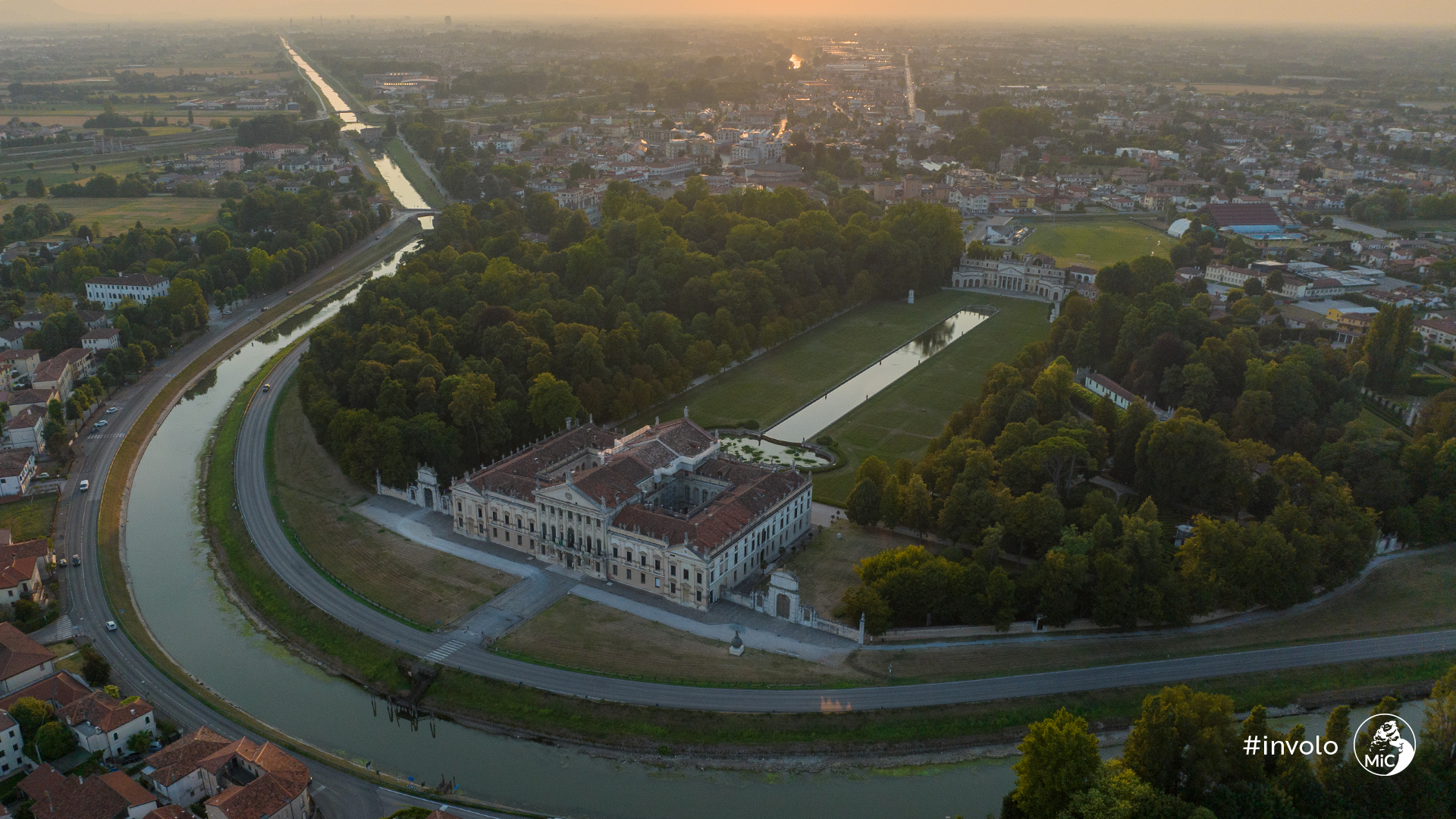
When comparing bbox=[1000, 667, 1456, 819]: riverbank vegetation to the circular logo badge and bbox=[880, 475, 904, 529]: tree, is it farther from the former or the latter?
bbox=[880, 475, 904, 529]: tree

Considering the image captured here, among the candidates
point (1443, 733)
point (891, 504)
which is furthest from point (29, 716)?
point (1443, 733)

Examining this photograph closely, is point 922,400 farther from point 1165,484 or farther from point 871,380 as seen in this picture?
point 1165,484

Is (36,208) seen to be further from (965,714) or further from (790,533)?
(965,714)

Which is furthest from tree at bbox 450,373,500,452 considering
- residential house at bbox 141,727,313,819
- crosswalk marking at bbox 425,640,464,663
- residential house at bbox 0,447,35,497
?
residential house at bbox 141,727,313,819

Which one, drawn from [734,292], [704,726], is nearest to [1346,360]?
[734,292]

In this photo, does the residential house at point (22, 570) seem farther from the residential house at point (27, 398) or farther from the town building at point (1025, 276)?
the town building at point (1025, 276)

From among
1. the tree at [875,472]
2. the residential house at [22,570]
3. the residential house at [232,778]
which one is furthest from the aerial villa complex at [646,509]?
the residential house at [22,570]
